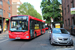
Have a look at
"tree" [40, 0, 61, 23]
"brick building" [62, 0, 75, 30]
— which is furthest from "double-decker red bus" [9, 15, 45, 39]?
"tree" [40, 0, 61, 23]

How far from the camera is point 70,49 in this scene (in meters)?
7.20

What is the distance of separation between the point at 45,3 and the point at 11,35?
28324 millimetres

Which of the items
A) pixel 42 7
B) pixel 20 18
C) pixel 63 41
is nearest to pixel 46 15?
pixel 42 7

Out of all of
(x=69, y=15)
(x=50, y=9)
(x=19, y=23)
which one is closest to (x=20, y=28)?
(x=19, y=23)

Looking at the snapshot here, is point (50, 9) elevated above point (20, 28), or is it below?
above

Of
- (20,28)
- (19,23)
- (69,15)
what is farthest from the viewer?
(69,15)

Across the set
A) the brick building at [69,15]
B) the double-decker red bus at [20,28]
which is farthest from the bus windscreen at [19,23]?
the brick building at [69,15]

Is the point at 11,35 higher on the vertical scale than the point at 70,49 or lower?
higher

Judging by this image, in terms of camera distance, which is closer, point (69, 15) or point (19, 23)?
point (19, 23)

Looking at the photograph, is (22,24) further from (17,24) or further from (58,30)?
(58,30)

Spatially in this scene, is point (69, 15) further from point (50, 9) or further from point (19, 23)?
point (19, 23)

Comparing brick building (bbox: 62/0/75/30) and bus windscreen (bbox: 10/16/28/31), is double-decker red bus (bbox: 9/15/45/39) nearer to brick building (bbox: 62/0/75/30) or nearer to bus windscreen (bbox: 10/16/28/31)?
bus windscreen (bbox: 10/16/28/31)

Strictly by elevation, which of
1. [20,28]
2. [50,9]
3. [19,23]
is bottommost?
[20,28]

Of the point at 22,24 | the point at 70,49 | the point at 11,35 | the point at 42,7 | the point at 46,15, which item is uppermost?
the point at 42,7
